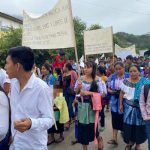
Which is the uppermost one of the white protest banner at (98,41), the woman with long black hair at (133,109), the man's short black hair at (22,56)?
the white protest banner at (98,41)

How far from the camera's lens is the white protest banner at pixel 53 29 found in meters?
6.25

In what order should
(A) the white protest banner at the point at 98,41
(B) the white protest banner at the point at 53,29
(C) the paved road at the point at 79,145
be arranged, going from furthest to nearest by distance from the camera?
1. (A) the white protest banner at the point at 98,41
2. (C) the paved road at the point at 79,145
3. (B) the white protest banner at the point at 53,29

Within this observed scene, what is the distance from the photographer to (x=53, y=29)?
643 cm

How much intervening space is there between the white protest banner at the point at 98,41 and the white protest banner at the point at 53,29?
484cm

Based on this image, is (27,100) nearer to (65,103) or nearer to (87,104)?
(87,104)

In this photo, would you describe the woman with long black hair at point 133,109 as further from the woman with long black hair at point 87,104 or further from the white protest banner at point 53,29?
the white protest banner at point 53,29

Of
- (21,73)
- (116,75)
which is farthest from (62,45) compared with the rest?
(21,73)

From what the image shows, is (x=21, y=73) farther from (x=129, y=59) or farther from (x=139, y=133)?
(x=129, y=59)

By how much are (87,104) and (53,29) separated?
1.61 metres

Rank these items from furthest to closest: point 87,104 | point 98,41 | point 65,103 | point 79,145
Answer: point 98,41, point 65,103, point 79,145, point 87,104

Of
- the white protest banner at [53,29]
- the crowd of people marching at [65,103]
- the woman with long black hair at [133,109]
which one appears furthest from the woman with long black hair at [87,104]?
the white protest banner at [53,29]

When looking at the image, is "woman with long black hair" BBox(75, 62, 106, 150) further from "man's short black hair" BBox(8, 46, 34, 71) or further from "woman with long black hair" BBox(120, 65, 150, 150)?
"man's short black hair" BBox(8, 46, 34, 71)

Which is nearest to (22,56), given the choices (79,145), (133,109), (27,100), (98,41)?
(27,100)

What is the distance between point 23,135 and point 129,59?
6.95m
